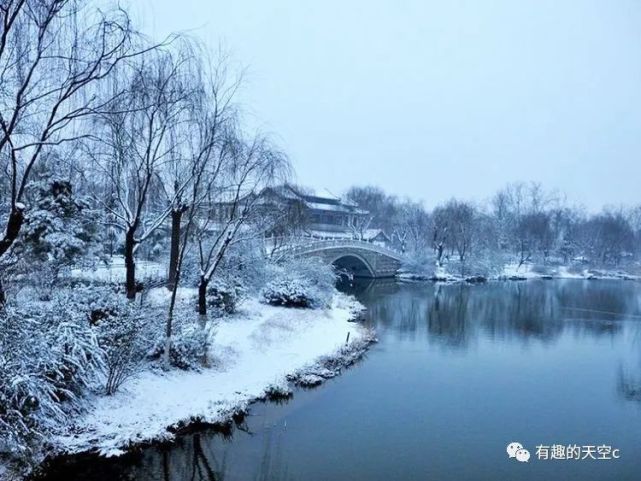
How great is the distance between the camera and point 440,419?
10.4m

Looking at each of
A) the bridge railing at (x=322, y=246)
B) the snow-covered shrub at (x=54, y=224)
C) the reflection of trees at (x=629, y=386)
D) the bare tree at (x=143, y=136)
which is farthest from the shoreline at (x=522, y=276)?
the bare tree at (x=143, y=136)

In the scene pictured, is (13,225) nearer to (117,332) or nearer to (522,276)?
(117,332)

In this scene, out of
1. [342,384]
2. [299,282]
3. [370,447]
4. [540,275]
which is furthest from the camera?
[540,275]

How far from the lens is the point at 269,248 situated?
25359 millimetres

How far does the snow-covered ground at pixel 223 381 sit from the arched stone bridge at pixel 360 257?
15644mm

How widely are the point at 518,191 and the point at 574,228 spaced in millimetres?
12184

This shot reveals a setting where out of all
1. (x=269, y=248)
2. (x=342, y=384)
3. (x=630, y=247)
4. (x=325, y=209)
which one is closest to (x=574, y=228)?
(x=630, y=247)

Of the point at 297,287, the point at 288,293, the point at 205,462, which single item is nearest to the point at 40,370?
the point at 205,462

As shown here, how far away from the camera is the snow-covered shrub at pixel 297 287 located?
19703mm

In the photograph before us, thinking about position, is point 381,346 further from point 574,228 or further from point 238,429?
point 574,228

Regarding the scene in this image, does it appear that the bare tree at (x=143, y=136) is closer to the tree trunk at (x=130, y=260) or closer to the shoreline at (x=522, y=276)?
the tree trunk at (x=130, y=260)

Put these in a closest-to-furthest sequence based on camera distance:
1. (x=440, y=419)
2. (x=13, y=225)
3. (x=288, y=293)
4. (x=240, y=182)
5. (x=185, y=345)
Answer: (x=13, y=225)
(x=440, y=419)
(x=185, y=345)
(x=240, y=182)
(x=288, y=293)

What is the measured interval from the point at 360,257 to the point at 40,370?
32.6 m

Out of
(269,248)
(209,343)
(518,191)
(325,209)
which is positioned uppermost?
(518,191)
